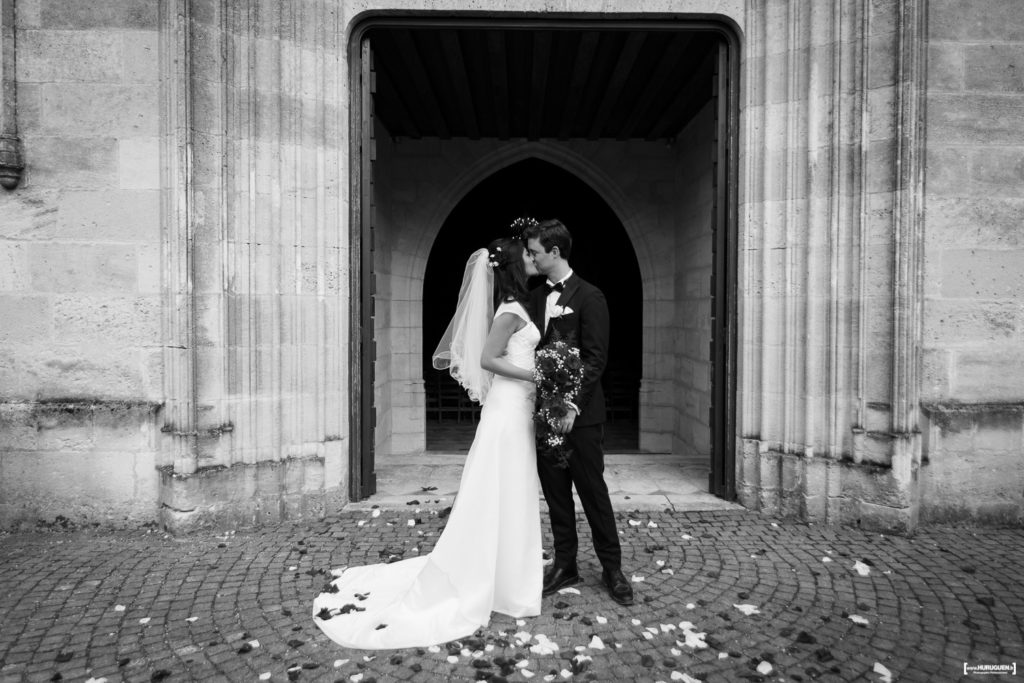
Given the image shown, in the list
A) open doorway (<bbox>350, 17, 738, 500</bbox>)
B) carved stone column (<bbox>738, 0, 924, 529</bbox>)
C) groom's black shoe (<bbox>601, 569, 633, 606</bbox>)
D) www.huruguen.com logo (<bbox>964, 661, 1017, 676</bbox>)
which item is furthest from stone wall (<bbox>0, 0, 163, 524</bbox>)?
www.huruguen.com logo (<bbox>964, 661, 1017, 676</bbox>)

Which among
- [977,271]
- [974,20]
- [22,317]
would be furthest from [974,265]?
[22,317]

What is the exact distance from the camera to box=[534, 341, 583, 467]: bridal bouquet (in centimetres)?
329

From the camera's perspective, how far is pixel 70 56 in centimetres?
475

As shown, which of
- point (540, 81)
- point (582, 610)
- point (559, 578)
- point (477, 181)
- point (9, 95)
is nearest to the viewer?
point (582, 610)

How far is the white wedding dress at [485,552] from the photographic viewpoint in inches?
126

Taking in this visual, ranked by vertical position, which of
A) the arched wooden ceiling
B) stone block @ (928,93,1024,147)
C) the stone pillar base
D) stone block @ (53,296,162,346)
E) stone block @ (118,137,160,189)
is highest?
the arched wooden ceiling

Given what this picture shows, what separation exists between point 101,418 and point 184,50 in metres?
2.78

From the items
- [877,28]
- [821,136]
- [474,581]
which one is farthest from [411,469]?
[877,28]

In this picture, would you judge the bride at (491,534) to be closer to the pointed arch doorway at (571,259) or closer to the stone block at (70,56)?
the stone block at (70,56)

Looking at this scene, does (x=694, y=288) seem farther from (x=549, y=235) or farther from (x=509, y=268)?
(x=509, y=268)

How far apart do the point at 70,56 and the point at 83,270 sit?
161 cm

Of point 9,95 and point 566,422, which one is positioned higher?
point 9,95

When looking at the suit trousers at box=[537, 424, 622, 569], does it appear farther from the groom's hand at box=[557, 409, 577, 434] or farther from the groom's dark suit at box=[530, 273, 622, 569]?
the groom's hand at box=[557, 409, 577, 434]

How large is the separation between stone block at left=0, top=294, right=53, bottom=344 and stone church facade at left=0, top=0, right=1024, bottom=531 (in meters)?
0.02
